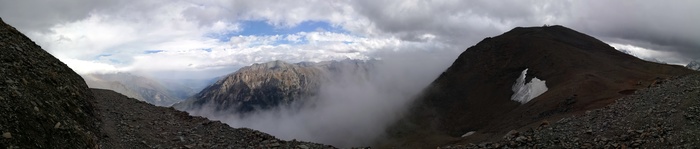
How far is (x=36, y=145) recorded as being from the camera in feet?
45.8

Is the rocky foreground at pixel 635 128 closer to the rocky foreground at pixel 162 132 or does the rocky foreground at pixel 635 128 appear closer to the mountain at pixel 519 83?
the rocky foreground at pixel 162 132


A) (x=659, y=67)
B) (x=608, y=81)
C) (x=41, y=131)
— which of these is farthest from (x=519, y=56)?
(x=41, y=131)

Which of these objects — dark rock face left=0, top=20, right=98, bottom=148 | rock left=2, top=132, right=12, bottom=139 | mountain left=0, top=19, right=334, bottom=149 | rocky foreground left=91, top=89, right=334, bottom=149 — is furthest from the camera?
rocky foreground left=91, top=89, right=334, bottom=149

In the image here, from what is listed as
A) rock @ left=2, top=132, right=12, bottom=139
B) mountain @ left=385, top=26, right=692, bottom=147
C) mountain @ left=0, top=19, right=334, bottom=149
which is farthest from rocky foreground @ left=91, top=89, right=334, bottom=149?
mountain @ left=385, top=26, right=692, bottom=147

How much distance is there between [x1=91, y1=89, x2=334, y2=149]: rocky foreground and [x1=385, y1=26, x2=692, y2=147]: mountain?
49488 mm

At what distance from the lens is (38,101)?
17078 mm

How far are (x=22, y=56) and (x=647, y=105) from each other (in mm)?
39793

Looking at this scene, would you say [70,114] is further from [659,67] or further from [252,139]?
[659,67]

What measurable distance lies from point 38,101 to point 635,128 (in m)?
31.8

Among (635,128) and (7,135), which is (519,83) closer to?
(635,128)

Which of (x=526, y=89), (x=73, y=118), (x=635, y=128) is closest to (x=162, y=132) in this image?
(x=73, y=118)

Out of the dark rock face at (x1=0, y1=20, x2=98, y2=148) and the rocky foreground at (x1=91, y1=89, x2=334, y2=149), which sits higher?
the dark rock face at (x1=0, y1=20, x2=98, y2=148)

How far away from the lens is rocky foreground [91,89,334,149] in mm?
21859

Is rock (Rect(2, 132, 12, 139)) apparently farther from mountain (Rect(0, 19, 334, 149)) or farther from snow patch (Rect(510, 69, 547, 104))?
snow patch (Rect(510, 69, 547, 104))
